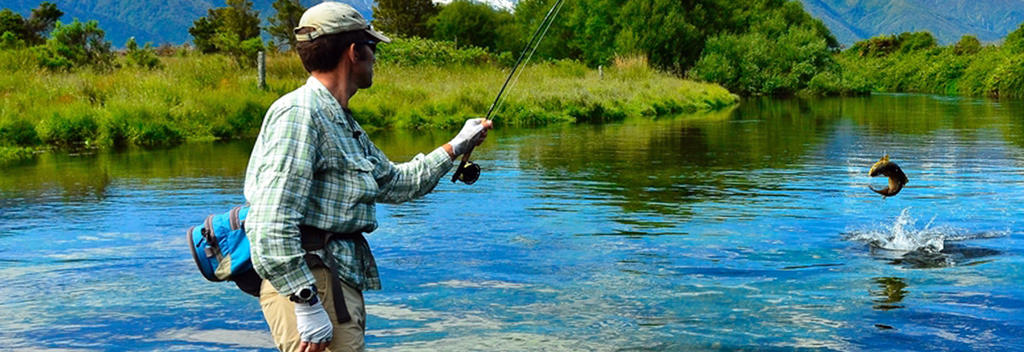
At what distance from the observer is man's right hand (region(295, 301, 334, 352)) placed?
11.4ft

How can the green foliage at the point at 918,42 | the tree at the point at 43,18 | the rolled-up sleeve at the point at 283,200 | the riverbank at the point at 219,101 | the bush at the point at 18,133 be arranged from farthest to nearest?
1. the green foliage at the point at 918,42
2. the tree at the point at 43,18
3. the riverbank at the point at 219,101
4. the bush at the point at 18,133
5. the rolled-up sleeve at the point at 283,200

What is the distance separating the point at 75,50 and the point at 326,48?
34424 mm

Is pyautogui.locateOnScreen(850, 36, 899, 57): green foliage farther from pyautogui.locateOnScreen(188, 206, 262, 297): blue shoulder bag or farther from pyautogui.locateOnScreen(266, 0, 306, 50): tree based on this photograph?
pyautogui.locateOnScreen(188, 206, 262, 297): blue shoulder bag

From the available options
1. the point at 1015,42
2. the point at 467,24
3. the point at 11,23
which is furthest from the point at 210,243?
the point at 467,24

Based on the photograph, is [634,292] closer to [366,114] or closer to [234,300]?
[234,300]

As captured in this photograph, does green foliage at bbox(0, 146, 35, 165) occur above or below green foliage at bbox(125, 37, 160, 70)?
below

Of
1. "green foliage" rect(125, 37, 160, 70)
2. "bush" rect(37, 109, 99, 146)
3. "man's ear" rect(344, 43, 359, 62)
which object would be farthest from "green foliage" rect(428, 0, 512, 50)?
"man's ear" rect(344, 43, 359, 62)

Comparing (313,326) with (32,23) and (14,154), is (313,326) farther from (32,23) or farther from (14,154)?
(32,23)

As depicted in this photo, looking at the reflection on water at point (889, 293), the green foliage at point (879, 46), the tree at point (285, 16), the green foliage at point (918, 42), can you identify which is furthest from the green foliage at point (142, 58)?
the green foliage at point (879, 46)

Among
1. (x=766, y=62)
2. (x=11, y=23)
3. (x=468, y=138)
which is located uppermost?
(x=11, y=23)

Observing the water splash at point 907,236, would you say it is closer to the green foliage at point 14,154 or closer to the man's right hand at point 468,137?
the man's right hand at point 468,137

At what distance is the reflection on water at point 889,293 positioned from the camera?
741 cm

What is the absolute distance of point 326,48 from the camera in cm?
364

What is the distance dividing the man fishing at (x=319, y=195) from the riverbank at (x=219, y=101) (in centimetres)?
1696
